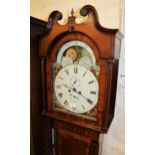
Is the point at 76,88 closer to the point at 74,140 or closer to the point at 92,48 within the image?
the point at 92,48

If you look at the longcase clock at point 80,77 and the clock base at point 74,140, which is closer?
the longcase clock at point 80,77

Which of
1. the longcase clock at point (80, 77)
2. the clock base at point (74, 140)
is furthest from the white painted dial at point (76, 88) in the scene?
the clock base at point (74, 140)

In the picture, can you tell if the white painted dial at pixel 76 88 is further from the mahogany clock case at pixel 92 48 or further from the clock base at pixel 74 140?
the clock base at pixel 74 140

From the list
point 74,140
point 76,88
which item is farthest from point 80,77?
point 74,140

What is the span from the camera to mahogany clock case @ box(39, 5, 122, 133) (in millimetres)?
742

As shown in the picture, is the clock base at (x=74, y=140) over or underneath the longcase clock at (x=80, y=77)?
underneath

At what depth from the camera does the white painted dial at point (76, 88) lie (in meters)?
0.84

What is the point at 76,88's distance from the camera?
89 centimetres

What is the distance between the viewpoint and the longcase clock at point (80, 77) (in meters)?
0.76
